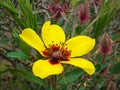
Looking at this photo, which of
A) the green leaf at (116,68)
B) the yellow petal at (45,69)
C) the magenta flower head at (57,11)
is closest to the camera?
the yellow petal at (45,69)

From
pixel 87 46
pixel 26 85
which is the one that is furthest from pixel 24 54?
pixel 26 85

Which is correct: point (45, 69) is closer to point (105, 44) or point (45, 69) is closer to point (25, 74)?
point (25, 74)

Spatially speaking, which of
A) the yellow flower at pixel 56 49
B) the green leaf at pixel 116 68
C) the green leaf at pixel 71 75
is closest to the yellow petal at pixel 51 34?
the yellow flower at pixel 56 49

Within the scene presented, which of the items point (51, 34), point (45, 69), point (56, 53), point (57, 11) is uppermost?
point (57, 11)

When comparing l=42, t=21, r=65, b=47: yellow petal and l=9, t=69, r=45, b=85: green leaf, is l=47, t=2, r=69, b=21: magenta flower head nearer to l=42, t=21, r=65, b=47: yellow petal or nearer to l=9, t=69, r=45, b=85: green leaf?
l=42, t=21, r=65, b=47: yellow petal

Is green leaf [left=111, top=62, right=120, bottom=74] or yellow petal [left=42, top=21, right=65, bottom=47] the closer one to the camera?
yellow petal [left=42, top=21, right=65, bottom=47]

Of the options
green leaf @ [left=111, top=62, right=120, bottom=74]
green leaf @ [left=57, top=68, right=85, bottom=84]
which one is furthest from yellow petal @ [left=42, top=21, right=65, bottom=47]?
green leaf @ [left=111, top=62, right=120, bottom=74]

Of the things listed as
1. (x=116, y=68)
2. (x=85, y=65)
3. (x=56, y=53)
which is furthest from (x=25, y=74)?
(x=116, y=68)

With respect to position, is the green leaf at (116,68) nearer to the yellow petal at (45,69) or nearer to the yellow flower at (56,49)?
the yellow flower at (56,49)
